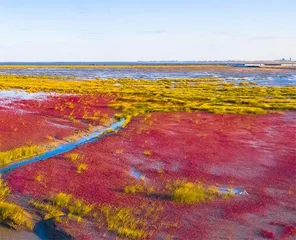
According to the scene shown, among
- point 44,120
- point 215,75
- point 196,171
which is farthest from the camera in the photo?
point 215,75

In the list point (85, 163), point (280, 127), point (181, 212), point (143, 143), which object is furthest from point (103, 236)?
point (280, 127)

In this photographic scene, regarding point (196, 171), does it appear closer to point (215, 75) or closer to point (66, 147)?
point (66, 147)

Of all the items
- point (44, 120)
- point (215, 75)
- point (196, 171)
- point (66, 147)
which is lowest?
point (196, 171)

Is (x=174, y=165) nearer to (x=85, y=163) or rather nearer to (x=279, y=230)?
(x=85, y=163)

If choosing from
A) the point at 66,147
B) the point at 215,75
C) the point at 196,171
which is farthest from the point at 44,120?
the point at 215,75

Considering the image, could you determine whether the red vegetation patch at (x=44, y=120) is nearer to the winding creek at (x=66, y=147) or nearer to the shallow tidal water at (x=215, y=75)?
the winding creek at (x=66, y=147)

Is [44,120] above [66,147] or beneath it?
above

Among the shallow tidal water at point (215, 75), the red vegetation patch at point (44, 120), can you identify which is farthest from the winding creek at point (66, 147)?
the shallow tidal water at point (215, 75)

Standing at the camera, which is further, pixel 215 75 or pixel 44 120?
pixel 215 75

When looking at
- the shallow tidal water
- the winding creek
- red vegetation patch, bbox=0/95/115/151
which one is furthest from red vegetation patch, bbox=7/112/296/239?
the shallow tidal water
